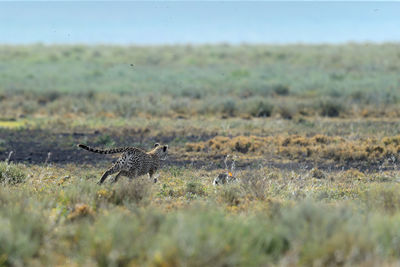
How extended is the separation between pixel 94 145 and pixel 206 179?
18.2 ft

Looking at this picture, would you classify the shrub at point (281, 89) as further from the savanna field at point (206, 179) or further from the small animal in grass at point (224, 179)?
the small animal in grass at point (224, 179)

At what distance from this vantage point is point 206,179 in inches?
459

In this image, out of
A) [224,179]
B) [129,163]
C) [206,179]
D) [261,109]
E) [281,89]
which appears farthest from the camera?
[281,89]

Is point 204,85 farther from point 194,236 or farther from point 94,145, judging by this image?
point 194,236

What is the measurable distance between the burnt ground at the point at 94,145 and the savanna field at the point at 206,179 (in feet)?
0.19

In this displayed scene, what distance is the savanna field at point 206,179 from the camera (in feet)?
18.4

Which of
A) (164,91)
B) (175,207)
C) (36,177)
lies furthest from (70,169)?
(164,91)

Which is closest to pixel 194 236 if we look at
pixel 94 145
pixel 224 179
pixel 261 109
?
pixel 224 179

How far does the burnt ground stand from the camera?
13312 mm

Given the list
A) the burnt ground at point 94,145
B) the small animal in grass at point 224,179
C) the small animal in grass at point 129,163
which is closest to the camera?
the small animal in grass at point 129,163

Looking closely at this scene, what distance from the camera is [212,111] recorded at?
2461 cm

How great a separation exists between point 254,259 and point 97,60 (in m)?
57.4

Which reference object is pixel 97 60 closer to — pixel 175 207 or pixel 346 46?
pixel 346 46

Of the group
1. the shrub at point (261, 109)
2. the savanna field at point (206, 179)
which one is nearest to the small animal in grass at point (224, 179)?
the savanna field at point (206, 179)
